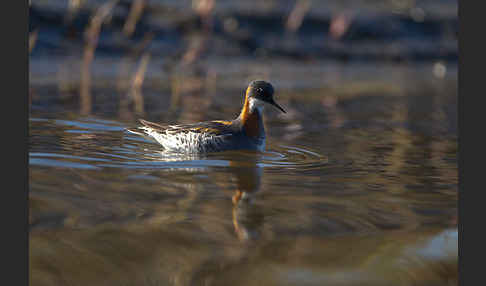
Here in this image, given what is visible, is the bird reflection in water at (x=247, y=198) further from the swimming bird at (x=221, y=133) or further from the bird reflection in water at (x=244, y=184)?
the swimming bird at (x=221, y=133)

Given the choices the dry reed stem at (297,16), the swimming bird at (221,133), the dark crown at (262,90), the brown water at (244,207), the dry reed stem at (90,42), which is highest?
the dry reed stem at (297,16)

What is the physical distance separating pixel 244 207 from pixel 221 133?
7.73 feet

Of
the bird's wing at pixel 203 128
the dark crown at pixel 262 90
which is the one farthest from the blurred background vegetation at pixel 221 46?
the dark crown at pixel 262 90

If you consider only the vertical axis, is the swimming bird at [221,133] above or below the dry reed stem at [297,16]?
below

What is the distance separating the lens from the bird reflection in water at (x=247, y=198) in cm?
453

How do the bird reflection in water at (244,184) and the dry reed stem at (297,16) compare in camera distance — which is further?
the dry reed stem at (297,16)

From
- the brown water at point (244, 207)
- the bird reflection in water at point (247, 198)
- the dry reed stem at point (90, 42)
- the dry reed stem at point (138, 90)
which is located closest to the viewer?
the brown water at point (244, 207)

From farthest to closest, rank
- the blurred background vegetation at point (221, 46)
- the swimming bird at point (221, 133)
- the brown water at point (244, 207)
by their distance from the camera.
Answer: the blurred background vegetation at point (221, 46), the swimming bird at point (221, 133), the brown water at point (244, 207)

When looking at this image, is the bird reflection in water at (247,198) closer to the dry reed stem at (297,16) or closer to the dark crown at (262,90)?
the dark crown at (262,90)

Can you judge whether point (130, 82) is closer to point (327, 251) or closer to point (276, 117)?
point (276, 117)

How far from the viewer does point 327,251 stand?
4.20 meters

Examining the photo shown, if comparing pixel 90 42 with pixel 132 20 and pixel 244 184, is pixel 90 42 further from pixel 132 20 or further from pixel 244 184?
pixel 244 184

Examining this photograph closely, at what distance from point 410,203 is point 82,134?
4.20m

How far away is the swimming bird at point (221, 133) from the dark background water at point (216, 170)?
0.21 meters
